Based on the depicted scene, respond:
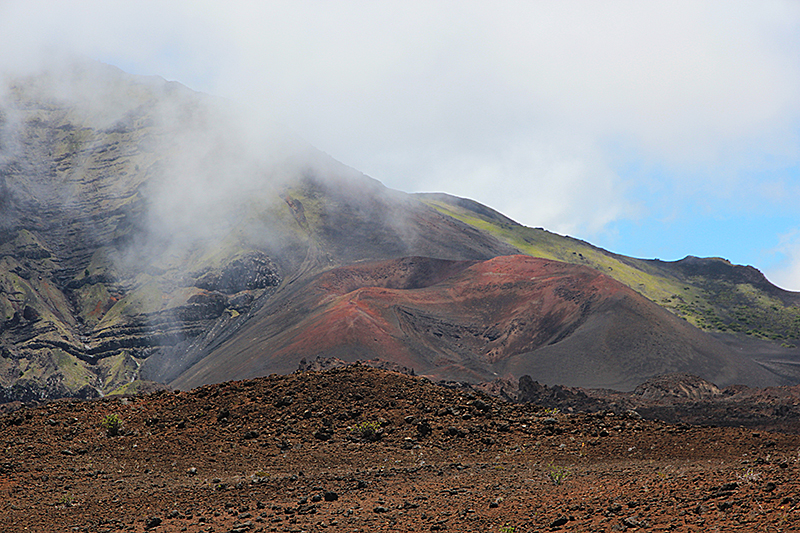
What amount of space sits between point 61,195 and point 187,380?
67.0 m

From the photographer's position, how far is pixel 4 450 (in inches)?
530

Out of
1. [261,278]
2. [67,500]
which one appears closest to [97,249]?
[261,278]

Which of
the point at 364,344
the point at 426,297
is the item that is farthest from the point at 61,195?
the point at 364,344

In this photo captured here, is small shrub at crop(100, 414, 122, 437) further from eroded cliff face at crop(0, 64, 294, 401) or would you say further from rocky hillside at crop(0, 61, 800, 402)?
eroded cliff face at crop(0, 64, 294, 401)

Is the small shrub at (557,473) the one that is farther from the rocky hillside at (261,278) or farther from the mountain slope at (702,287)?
the mountain slope at (702,287)

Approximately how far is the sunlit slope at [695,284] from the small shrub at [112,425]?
11274 centimetres

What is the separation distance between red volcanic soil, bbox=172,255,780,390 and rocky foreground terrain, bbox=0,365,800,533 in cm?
4366

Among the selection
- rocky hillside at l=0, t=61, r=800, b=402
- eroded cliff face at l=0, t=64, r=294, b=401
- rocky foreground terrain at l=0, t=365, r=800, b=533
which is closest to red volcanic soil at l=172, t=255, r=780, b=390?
rocky hillside at l=0, t=61, r=800, b=402

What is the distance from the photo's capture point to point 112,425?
14680mm

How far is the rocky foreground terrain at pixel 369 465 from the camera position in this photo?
8695 mm

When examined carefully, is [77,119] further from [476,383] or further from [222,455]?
[222,455]

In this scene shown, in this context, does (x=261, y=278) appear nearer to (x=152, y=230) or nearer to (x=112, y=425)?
(x=152, y=230)

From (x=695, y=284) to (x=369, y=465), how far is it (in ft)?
483

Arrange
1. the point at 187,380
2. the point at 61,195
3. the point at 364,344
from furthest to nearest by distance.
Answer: the point at 61,195, the point at 187,380, the point at 364,344
